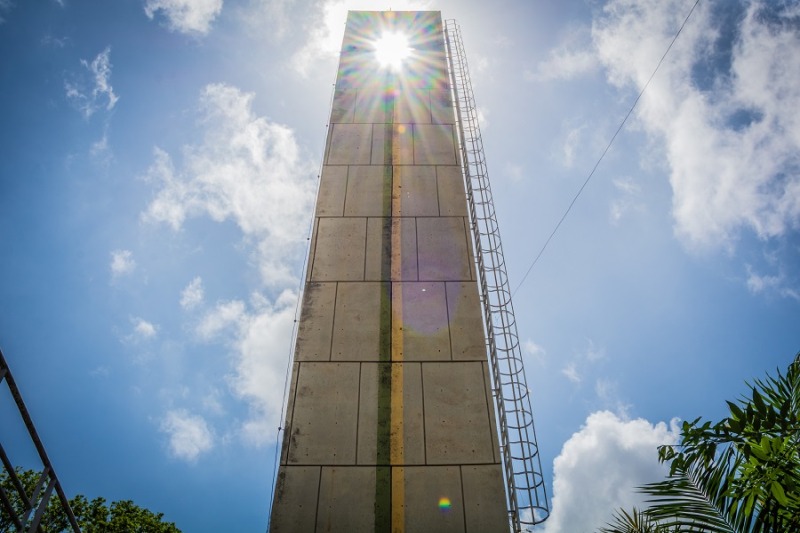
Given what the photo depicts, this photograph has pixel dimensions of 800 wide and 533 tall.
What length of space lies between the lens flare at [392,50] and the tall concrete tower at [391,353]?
297 centimetres

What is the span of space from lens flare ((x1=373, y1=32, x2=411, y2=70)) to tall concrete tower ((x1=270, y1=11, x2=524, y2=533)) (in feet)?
9.76

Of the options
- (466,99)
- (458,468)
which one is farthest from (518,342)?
(466,99)

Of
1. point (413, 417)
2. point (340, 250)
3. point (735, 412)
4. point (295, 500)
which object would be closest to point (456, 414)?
point (413, 417)

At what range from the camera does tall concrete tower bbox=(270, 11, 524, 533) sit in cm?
718

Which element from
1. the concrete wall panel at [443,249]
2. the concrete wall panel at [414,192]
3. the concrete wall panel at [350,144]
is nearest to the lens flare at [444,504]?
the concrete wall panel at [443,249]

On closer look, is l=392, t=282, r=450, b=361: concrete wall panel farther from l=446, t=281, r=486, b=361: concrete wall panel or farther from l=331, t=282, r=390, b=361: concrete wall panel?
l=331, t=282, r=390, b=361: concrete wall panel

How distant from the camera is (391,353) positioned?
8.76 metres

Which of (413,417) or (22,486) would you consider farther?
(413,417)

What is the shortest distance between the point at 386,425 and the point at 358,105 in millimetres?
10417

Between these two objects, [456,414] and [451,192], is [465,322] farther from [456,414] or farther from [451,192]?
[451,192]

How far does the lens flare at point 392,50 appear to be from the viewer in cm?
1530

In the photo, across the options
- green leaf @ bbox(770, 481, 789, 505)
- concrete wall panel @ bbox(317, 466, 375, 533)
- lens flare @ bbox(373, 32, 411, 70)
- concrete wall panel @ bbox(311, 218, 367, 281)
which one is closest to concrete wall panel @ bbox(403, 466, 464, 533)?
concrete wall panel @ bbox(317, 466, 375, 533)

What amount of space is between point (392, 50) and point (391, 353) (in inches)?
485

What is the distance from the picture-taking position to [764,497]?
397cm
